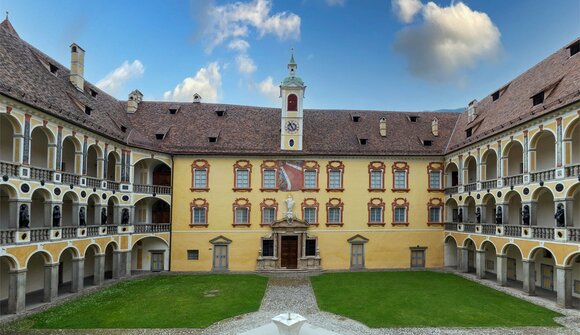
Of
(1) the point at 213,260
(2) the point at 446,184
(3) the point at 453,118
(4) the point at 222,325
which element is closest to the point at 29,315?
(4) the point at 222,325

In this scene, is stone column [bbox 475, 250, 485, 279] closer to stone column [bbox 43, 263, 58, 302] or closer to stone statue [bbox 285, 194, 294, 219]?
stone statue [bbox 285, 194, 294, 219]

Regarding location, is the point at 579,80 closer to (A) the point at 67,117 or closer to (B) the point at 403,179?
(B) the point at 403,179

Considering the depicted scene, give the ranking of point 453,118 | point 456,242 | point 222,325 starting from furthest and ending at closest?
1. point 453,118
2. point 456,242
3. point 222,325

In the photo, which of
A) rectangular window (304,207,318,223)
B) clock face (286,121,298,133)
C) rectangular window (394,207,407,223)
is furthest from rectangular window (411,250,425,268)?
clock face (286,121,298,133)

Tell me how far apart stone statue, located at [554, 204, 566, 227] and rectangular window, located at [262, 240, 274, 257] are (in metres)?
22.4

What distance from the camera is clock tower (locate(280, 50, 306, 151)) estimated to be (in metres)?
35.8

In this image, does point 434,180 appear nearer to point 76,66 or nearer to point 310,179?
point 310,179

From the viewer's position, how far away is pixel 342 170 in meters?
36.0

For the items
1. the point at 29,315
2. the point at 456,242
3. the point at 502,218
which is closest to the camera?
the point at 29,315

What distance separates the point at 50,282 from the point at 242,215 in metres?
16.4

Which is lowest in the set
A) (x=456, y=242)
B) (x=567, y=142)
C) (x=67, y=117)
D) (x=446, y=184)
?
(x=456, y=242)

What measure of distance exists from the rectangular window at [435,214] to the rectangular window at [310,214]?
11.8 meters

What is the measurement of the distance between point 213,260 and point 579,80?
3162 cm

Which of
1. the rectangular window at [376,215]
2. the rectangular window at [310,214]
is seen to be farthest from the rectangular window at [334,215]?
the rectangular window at [376,215]
